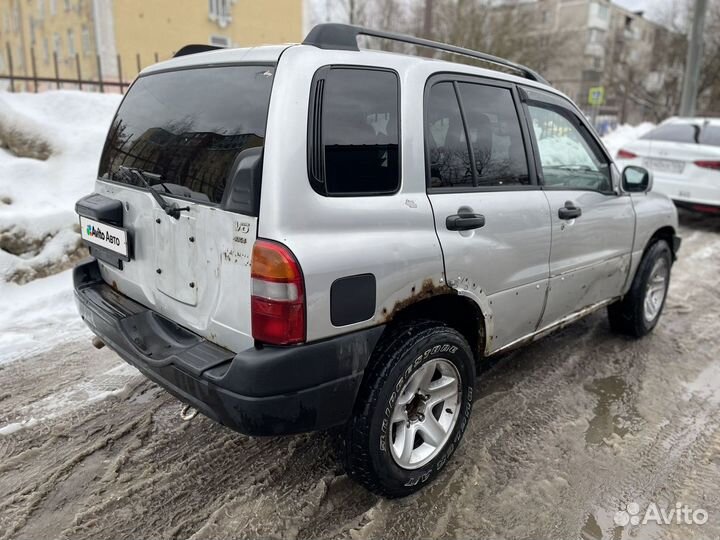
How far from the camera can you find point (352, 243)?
2072 millimetres

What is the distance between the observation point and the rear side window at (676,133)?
27.1 ft

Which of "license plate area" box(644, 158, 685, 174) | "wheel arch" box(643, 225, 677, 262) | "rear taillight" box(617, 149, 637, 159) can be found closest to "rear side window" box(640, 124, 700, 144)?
"license plate area" box(644, 158, 685, 174)

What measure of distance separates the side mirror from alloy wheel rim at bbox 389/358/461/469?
2099 mm

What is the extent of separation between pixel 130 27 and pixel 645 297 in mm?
24364

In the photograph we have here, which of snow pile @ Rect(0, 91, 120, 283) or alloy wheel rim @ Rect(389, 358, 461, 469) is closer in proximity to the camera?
alloy wheel rim @ Rect(389, 358, 461, 469)

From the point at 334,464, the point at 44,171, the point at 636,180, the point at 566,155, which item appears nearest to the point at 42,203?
the point at 44,171

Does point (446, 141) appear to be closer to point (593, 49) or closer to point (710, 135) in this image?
point (710, 135)

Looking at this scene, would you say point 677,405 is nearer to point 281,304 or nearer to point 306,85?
point 281,304

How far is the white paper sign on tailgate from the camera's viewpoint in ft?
8.45

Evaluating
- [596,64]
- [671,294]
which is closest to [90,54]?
[671,294]

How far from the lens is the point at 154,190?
234cm

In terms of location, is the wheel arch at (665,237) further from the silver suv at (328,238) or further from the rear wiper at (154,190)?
the rear wiper at (154,190)

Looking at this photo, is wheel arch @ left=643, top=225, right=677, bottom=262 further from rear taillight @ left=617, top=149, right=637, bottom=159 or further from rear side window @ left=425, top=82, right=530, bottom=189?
rear taillight @ left=617, top=149, right=637, bottom=159

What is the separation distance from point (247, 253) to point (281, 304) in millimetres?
233
